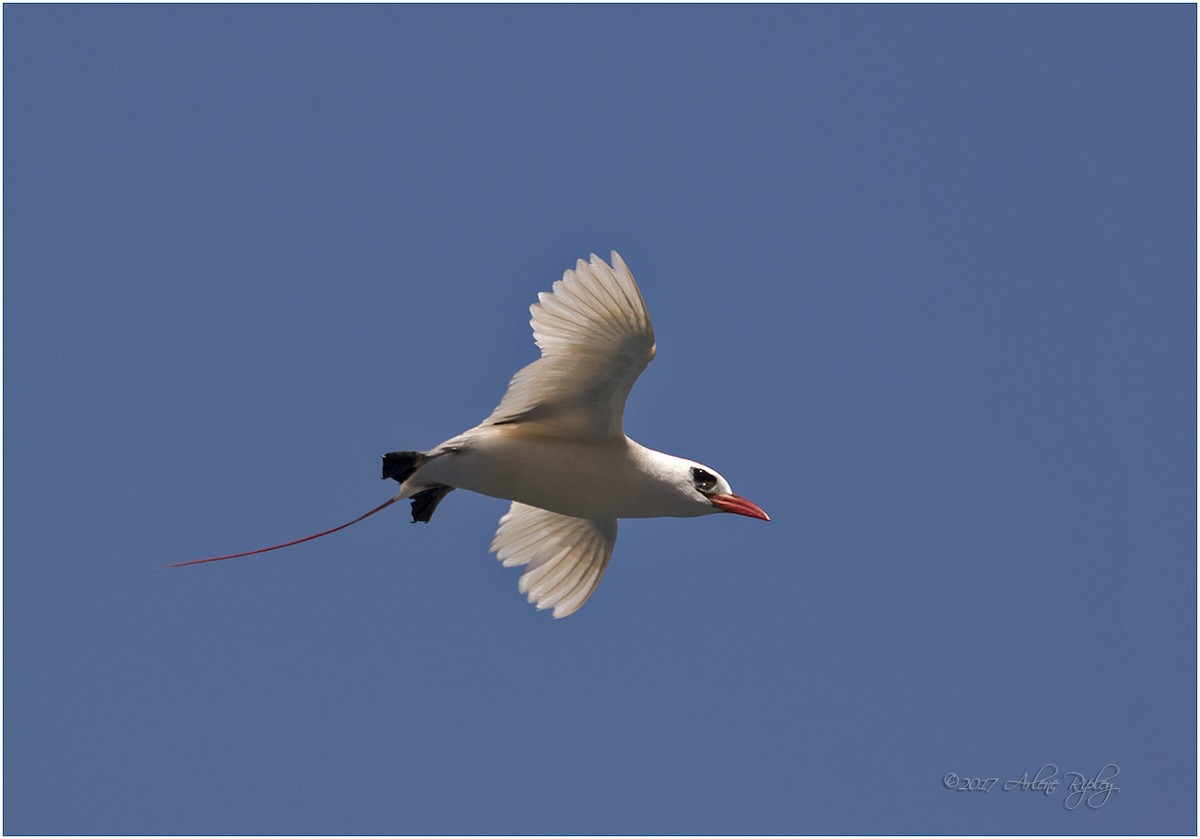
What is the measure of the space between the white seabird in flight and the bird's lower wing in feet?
4.17

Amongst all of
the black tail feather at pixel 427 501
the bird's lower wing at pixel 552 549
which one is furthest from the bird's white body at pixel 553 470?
the bird's lower wing at pixel 552 549

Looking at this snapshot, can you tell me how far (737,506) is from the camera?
1717 centimetres

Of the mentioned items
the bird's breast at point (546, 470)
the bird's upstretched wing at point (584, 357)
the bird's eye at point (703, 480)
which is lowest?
the bird's breast at point (546, 470)

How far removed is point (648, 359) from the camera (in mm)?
Answer: 16141

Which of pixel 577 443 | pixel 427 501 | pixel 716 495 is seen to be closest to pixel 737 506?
pixel 716 495

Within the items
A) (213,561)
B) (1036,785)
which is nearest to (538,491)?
(213,561)

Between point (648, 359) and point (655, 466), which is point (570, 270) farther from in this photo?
point (655, 466)

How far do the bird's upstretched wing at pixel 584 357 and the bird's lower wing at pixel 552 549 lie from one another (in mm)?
2201

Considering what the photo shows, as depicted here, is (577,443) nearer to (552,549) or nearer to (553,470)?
(553,470)

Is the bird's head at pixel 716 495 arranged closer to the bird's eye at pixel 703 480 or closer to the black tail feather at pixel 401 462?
the bird's eye at pixel 703 480

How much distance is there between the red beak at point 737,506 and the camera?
56.3ft

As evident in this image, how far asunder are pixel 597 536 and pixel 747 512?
2.31 m

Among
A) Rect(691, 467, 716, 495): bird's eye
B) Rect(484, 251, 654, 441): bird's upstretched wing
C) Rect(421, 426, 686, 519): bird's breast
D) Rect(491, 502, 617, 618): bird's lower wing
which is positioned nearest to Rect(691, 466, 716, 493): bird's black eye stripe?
Rect(691, 467, 716, 495): bird's eye

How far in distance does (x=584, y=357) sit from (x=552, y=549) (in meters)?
3.39
